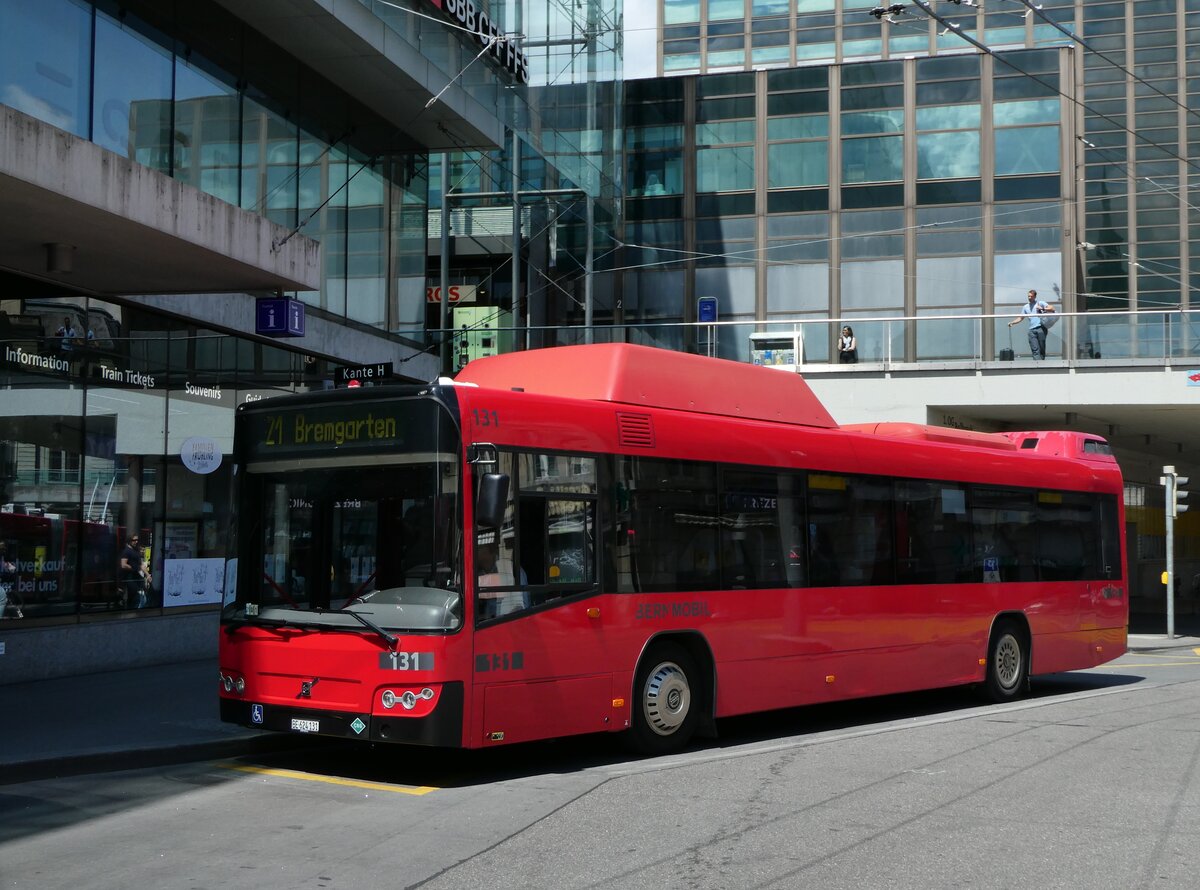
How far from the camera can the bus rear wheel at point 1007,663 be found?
49.1 ft

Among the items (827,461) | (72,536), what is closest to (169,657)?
(72,536)

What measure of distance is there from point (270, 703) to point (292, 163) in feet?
38.8

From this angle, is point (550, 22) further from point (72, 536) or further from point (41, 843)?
point (41, 843)

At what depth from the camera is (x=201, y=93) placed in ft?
56.8

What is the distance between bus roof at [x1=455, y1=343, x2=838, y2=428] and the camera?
1099 centimetres

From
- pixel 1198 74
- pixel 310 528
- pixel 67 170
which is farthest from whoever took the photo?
pixel 1198 74

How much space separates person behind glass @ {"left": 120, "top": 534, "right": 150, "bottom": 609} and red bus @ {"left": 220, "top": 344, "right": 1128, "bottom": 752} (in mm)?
6666

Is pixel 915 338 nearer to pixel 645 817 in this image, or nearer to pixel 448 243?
pixel 448 243

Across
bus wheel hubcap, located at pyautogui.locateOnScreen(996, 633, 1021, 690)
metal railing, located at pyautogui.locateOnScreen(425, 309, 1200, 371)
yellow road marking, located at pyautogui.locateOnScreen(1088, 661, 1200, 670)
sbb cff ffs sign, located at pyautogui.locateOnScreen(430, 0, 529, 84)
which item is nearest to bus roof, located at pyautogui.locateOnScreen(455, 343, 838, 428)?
bus wheel hubcap, located at pyautogui.locateOnScreen(996, 633, 1021, 690)

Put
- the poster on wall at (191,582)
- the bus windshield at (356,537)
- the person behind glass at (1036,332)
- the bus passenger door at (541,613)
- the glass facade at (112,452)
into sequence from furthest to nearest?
the person behind glass at (1036,332)
the poster on wall at (191,582)
the glass facade at (112,452)
the bus passenger door at (541,613)
the bus windshield at (356,537)

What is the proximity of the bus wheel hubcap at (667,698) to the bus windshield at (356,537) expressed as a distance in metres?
2.25

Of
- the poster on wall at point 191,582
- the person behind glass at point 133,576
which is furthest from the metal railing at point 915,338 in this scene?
the person behind glass at point 133,576

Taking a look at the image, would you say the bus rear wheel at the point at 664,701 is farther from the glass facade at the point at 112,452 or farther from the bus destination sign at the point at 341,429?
the glass facade at the point at 112,452

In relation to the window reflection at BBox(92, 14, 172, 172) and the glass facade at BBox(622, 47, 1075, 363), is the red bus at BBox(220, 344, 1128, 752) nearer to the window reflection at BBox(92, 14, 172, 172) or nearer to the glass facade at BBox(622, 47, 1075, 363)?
the window reflection at BBox(92, 14, 172, 172)
